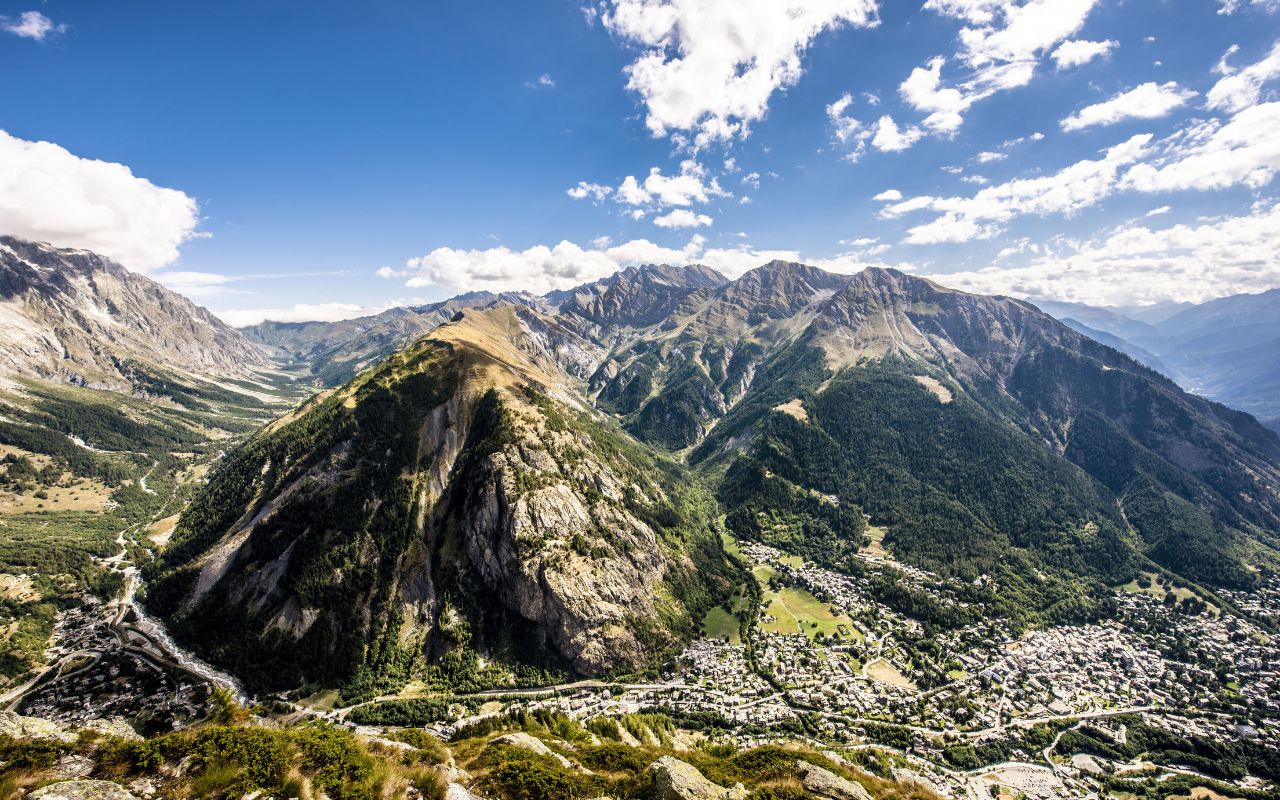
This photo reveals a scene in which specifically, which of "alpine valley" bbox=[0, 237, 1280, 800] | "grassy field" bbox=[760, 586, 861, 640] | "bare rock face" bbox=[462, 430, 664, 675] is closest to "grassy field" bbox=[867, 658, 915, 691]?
"alpine valley" bbox=[0, 237, 1280, 800]

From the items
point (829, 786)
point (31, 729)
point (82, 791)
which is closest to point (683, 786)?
point (829, 786)

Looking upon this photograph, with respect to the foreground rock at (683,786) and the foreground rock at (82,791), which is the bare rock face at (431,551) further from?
the foreground rock at (82,791)

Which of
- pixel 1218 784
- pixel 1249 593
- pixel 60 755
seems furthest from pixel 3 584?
pixel 1249 593

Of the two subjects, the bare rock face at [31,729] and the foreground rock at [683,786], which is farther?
the foreground rock at [683,786]

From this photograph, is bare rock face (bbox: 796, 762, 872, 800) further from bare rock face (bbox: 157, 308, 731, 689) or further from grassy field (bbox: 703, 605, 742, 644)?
grassy field (bbox: 703, 605, 742, 644)

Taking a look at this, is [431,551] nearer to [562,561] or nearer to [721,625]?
[562,561]

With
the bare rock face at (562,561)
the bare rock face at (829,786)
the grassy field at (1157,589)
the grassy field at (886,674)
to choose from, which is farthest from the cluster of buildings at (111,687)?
the grassy field at (1157,589)
